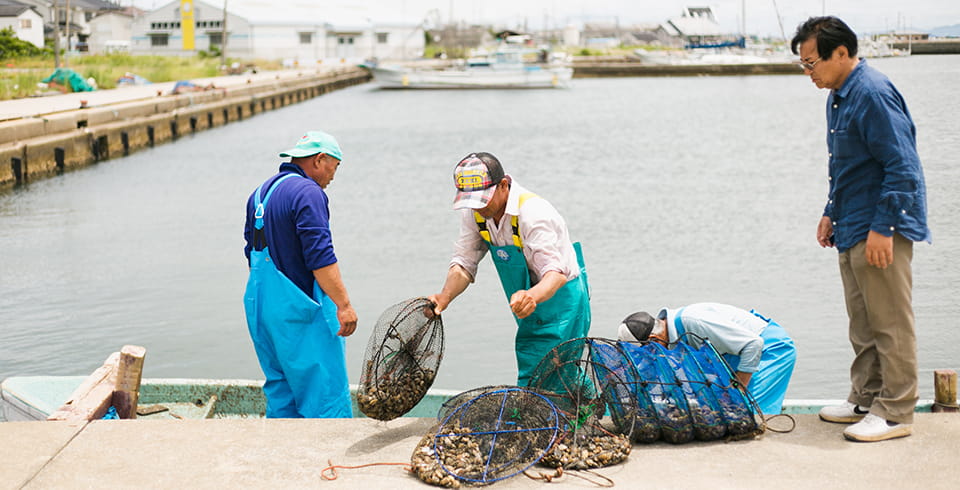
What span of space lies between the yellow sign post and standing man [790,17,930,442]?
248 feet

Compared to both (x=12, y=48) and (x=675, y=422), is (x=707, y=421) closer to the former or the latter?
(x=675, y=422)

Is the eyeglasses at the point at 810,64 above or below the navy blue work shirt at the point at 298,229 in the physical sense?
above

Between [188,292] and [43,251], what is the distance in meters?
3.84

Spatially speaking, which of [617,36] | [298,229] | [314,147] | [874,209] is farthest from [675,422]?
[617,36]

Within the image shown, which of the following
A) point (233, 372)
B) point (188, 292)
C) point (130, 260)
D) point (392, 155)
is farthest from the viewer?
point (392, 155)

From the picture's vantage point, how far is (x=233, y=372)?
907cm

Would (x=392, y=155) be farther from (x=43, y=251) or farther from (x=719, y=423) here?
(x=719, y=423)

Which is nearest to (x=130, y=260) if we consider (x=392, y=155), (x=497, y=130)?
(x=392, y=155)

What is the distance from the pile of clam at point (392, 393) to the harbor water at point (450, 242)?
394 cm

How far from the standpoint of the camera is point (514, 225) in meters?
4.33

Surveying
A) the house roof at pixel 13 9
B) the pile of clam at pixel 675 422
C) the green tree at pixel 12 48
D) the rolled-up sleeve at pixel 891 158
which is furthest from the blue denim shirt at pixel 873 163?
the house roof at pixel 13 9

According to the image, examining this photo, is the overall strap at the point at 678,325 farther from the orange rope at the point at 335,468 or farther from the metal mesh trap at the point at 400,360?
the orange rope at the point at 335,468

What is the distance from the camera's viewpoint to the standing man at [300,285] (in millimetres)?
4445

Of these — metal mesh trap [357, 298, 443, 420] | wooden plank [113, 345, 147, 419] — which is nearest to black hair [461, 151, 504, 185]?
metal mesh trap [357, 298, 443, 420]
